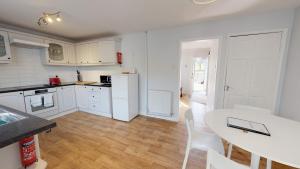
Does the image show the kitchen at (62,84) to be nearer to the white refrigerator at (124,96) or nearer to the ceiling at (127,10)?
the white refrigerator at (124,96)

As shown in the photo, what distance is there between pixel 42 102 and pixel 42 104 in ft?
0.17

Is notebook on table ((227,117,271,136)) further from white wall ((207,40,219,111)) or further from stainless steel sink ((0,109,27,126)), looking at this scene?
stainless steel sink ((0,109,27,126))

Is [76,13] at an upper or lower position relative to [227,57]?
upper

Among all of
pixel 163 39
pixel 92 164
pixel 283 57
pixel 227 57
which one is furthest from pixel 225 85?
pixel 92 164

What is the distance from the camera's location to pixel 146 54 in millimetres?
3312

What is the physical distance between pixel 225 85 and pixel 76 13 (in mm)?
3282

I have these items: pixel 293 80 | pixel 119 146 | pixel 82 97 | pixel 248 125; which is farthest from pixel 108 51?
pixel 293 80

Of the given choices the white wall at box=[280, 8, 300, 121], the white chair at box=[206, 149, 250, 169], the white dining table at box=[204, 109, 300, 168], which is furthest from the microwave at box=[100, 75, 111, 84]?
the white wall at box=[280, 8, 300, 121]

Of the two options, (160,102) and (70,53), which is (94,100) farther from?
(160,102)

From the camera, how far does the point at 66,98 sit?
141 inches

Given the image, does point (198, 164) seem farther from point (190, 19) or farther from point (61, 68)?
point (61, 68)

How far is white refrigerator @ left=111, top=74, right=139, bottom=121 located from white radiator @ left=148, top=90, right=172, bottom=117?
0.47m

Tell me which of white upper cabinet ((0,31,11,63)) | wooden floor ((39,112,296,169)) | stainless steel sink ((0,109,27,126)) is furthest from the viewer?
white upper cabinet ((0,31,11,63))

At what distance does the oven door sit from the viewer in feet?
9.23
